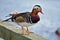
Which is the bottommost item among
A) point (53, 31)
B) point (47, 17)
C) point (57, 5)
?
point (53, 31)

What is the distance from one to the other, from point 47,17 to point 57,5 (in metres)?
0.13

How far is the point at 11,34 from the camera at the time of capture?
664mm

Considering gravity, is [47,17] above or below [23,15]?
below

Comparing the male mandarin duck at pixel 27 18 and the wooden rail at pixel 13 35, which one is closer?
the wooden rail at pixel 13 35

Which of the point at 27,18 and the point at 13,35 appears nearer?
the point at 13,35

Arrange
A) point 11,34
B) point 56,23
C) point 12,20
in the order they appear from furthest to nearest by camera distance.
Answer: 1. point 56,23
2. point 12,20
3. point 11,34

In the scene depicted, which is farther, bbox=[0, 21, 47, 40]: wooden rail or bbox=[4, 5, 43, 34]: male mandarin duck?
bbox=[4, 5, 43, 34]: male mandarin duck

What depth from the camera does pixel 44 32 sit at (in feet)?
4.43

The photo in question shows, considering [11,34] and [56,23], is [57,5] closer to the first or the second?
[56,23]

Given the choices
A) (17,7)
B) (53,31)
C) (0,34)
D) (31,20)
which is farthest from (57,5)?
(0,34)

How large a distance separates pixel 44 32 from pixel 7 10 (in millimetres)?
361

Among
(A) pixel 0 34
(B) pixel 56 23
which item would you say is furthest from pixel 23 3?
(A) pixel 0 34

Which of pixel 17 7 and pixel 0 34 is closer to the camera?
pixel 0 34

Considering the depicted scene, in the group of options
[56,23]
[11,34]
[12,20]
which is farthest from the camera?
[56,23]
